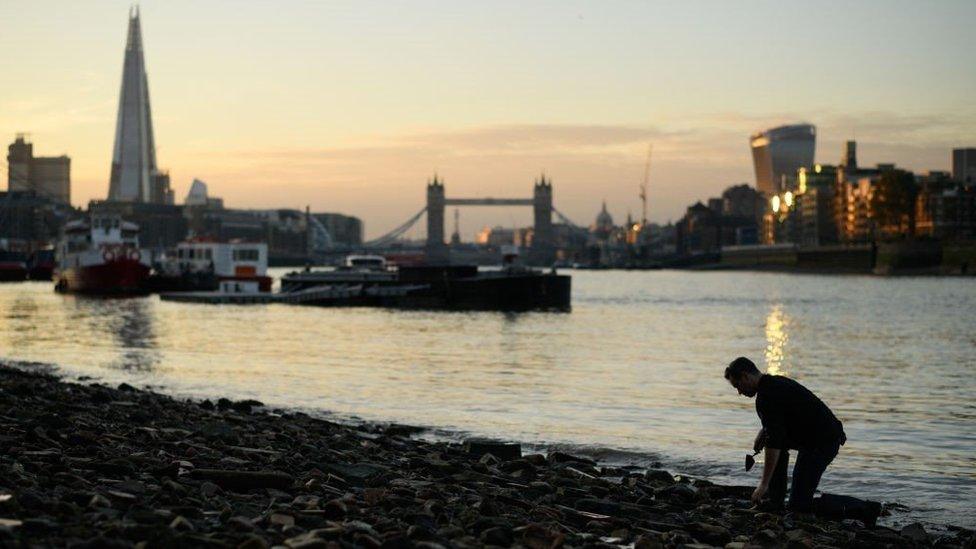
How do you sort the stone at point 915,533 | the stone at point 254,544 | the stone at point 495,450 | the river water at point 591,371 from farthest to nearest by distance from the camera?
the river water at point 591,371 < the stone at point 495,450 < the stone at point 915,533 < the stone at point 254,544

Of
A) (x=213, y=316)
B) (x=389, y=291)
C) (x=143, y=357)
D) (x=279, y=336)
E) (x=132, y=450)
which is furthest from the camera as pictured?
(x=389, y=291)

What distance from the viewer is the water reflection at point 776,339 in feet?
127

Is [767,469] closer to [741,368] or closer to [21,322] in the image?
[741,368]

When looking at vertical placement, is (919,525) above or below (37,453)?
below

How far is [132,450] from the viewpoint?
13297mm

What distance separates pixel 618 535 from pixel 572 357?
29363 mm

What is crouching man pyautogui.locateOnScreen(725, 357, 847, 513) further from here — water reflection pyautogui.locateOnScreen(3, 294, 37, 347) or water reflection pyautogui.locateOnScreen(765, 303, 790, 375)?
water reflection pyautogui.locateOnScreen(3, 294, 37, 347)

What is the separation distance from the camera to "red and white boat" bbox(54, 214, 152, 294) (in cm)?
10438

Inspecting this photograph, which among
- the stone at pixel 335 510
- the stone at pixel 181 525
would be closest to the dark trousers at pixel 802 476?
the stone at pixel 335 510

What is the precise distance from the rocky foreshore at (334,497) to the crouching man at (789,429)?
0.36 meters

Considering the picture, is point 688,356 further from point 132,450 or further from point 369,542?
point 369,542

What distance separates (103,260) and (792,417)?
99.8 metres

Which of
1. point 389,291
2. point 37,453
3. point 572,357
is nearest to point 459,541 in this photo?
point 37,453

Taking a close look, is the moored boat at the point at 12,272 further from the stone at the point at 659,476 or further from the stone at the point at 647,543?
the stone at the point at 647,543
